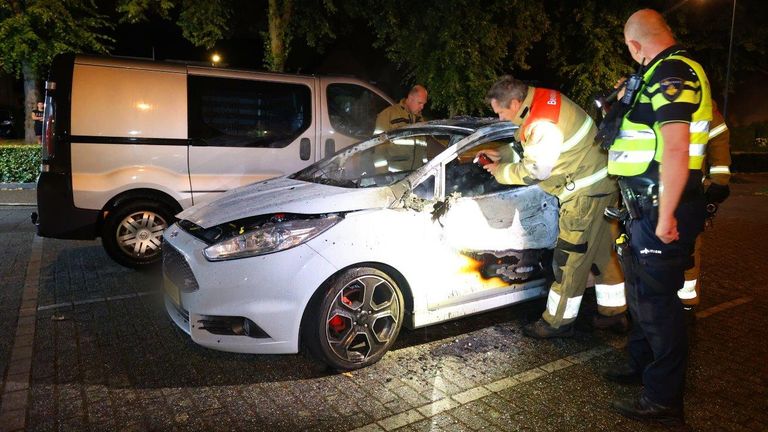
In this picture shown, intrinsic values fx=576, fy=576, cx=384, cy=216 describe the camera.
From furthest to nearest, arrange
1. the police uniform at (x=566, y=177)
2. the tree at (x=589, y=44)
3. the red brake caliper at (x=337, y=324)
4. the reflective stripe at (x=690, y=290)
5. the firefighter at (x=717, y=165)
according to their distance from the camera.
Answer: the tree at (x=589, y=44) → the reflective stripe at (x=690, y=290) → the firefighter at (x=717, y=165) → the police uniform at (x=566, y=177) → the red brake caliper at (x=337, y=324)

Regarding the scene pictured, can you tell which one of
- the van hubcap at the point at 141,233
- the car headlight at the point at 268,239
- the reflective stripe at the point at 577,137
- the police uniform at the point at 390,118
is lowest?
the van hubcap at the point at 141,233

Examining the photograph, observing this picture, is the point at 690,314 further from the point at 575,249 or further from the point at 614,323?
the point at 575,249

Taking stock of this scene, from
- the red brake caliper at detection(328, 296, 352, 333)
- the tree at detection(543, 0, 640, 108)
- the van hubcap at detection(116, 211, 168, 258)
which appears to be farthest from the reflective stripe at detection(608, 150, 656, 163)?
the tree at detection(543, 0, 640, 108)

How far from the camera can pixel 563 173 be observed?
13.2 feet

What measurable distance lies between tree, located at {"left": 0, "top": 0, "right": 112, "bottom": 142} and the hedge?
1951 mm

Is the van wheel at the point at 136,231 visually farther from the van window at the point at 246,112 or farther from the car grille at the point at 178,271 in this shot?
the car grille at the point at 178,271

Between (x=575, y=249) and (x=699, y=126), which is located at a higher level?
(x=699, y=126)

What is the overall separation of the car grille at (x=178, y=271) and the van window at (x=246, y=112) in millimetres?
2532

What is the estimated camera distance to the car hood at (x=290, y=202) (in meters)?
3.73

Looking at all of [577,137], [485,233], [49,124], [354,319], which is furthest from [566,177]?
[49,124]

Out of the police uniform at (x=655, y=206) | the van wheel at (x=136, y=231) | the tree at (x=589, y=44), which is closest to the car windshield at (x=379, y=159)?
the police uniform at (x=655, y=206)

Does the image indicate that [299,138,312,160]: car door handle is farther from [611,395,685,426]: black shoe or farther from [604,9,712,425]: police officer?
[611,395,685,426]: black shoe

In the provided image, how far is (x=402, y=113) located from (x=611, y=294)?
368 cm

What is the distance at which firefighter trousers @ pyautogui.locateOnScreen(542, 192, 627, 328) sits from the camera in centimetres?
404
